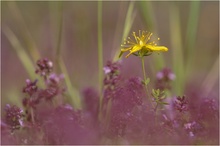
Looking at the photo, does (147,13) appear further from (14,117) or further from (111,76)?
(14,117)

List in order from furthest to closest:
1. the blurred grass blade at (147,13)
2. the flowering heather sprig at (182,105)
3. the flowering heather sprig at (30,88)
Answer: the blurred grass blade at (147,13), the flowering heather sprig at (30,88), the flowering heather sprig at (182,105)

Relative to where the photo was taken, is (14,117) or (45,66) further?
(45,66)

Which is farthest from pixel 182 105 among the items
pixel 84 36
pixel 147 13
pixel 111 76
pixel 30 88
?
pixel 84 36

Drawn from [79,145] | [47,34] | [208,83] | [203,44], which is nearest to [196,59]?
[203,44]

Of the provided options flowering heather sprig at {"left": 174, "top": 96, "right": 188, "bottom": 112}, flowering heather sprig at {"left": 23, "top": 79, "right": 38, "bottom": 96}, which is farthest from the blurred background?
flowering heather sprig at {"left": 174, "top": 96, "right": 188, "bottom": 112}

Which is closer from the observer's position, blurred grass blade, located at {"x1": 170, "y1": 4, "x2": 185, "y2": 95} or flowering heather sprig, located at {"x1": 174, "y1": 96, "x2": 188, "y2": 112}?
flowering heather sprig, located at {"x1": 174, "y1": 96, "x2": 188, "y2": 112}

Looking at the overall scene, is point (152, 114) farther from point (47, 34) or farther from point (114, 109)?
point (47, 34)

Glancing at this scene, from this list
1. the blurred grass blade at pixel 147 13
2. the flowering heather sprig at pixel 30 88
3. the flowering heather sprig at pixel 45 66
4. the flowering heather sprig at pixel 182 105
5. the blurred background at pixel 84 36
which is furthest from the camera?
the blurred background at pixel 84 36

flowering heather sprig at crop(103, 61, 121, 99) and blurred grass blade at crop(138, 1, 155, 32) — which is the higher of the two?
blurred grass blade at crop(138, 1, 155, 32)

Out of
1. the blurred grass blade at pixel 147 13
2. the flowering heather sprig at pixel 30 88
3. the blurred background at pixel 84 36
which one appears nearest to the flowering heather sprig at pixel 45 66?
the flowering heather sprig at pixel 30 88

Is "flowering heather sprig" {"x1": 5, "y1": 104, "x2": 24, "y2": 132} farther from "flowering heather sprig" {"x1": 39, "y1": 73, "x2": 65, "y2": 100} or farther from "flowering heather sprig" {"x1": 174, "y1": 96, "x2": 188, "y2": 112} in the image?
"flowering heather sprig" {"x1": 174, "y1": 96, "x2": 188, "y2": 112}

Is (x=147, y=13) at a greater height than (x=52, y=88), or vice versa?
(x=147, y=13)

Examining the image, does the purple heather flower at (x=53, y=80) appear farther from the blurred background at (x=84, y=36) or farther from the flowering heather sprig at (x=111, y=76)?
the blurred background at (x=84, y=36)
